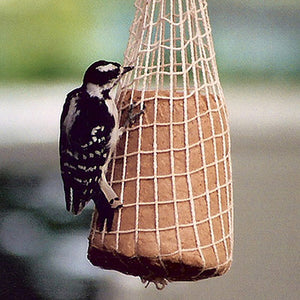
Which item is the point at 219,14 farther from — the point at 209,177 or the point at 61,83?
the point at 209,177

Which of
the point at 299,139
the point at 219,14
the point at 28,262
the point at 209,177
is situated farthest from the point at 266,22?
the point at 209,177

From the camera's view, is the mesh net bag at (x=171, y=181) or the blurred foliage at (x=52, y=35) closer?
the mesh net bag at (x=171, y=181)

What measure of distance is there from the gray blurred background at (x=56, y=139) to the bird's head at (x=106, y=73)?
5.75ft

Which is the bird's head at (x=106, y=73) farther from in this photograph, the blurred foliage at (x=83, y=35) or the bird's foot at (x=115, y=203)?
the blurred foliage at (x=83, y=35)

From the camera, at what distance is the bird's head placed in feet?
4.25

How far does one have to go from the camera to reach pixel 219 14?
3.38 metres

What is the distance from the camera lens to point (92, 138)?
1.30 meters

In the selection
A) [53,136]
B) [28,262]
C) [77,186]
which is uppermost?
[77,186]

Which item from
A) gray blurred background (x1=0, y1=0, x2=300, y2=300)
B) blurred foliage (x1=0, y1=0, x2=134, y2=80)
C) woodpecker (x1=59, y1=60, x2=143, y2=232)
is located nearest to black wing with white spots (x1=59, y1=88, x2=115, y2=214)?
woodpecker (x1=59, y1=60, x2=143, y2=232)

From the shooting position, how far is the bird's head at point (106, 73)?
1.30m

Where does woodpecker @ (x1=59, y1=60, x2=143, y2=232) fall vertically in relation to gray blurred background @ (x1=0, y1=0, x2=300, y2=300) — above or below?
above

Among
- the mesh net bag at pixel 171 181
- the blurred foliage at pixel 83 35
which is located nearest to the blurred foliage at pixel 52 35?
the blurred foliage at pixel 83 35

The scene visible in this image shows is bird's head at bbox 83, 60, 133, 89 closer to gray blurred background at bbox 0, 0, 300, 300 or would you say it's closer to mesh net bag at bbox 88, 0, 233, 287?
mesh net bag at bbox 88, 0, 233, 287

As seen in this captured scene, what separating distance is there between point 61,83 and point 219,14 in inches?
33.9
